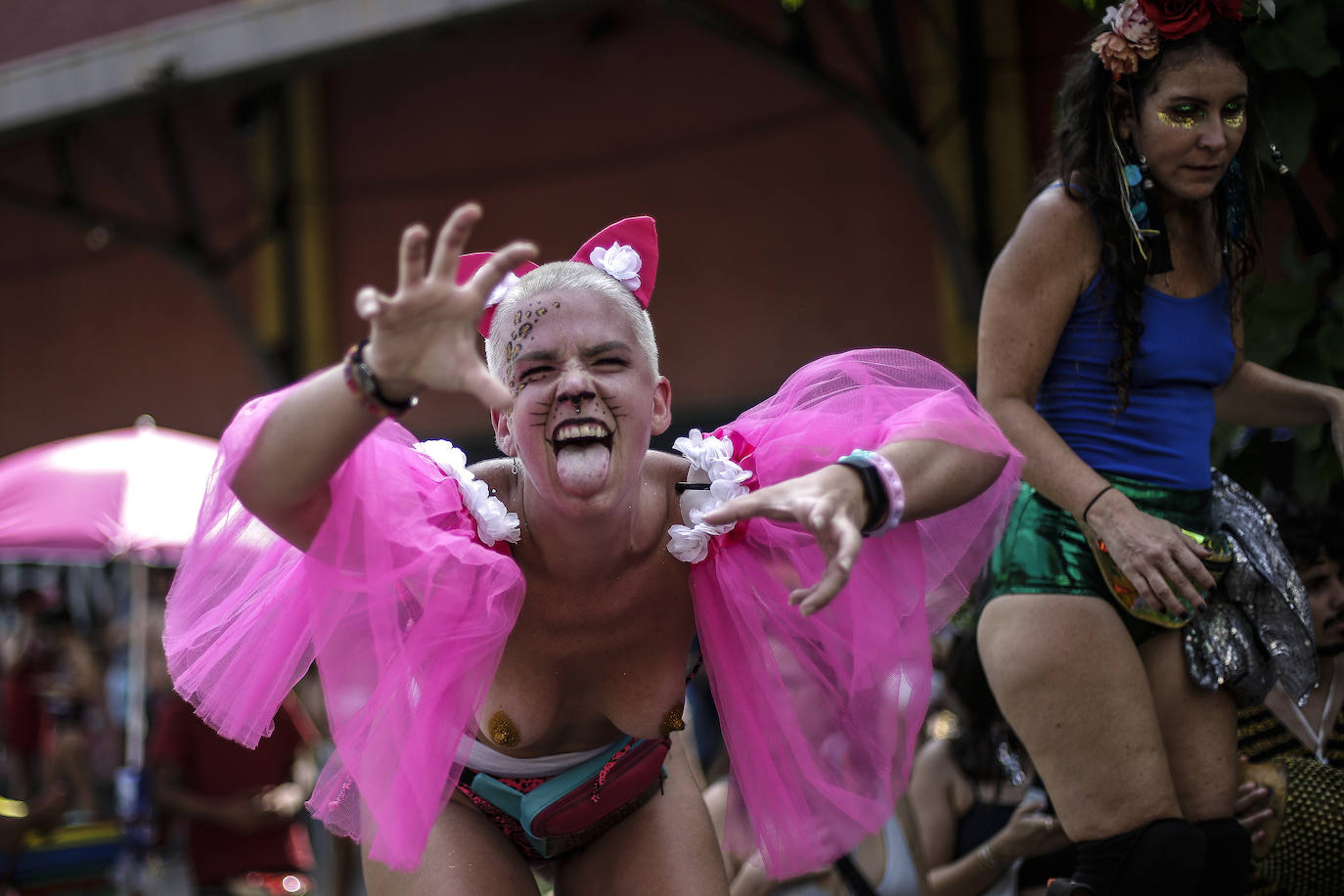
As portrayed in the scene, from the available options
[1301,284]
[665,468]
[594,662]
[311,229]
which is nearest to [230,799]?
[594,662]

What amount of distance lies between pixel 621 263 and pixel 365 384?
826 millimetres

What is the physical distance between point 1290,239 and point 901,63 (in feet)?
14.0

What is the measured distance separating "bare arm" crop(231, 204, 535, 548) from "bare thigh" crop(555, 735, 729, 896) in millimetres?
1100

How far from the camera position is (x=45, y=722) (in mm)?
10062

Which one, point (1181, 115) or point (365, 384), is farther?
point (1181, 115)

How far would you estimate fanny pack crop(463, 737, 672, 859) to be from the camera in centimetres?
293

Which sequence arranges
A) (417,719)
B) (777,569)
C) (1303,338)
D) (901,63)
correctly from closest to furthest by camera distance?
A: (417,719)
(777,569)
(1303,338)
(901,63)

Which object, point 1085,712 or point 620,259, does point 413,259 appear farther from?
point 1085,712

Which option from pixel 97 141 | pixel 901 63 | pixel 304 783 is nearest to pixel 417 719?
pixel 304 783

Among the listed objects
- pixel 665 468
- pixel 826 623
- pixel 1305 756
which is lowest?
pixel 1305 756

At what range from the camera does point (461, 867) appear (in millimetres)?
2812

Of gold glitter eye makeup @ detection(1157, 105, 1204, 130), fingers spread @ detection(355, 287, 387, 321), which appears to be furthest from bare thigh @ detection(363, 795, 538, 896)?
gold glitter eye makeup @ detection(1157, 105, 1204, 130)

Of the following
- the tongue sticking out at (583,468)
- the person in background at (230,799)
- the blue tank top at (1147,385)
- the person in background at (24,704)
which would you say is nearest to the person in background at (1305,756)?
the blue tank top at (1147,385)

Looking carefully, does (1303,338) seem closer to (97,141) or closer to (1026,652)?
(1026,652)
